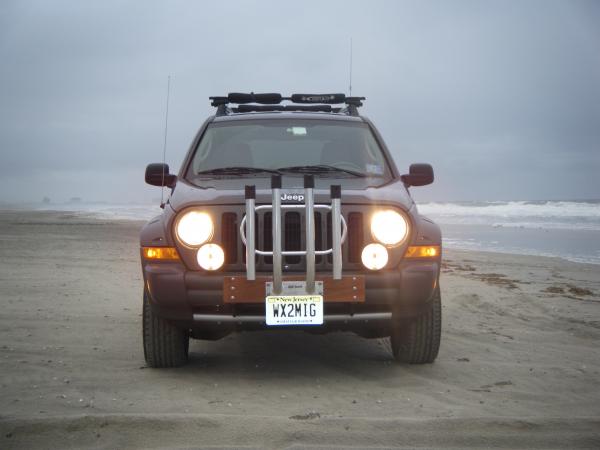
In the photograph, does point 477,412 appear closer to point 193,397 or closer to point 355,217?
point 355,217

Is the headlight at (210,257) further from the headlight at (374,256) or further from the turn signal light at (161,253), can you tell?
the headlight at (374,256)

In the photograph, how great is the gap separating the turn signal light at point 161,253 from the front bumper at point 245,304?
40 mm

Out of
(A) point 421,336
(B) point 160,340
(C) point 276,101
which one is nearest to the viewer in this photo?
(B) point 160,340

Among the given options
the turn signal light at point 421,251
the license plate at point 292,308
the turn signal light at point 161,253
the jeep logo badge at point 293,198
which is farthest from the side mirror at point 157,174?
the turn signal light at point 421,251

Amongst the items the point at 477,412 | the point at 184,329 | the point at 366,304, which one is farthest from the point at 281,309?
the point at 477,412

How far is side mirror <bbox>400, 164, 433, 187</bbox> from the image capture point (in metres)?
4.63

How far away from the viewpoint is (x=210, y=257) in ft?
11.3

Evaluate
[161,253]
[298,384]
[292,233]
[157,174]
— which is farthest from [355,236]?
[157,174]

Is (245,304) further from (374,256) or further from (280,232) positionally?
(374,256)

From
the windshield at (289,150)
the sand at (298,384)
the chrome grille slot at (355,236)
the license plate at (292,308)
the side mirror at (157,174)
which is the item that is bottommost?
the sand at (298,384)

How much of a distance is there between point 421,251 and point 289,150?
1563 mm

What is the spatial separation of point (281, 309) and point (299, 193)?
0.73m

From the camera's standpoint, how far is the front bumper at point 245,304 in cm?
341

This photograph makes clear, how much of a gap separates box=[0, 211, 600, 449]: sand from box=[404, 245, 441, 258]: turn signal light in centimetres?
82
